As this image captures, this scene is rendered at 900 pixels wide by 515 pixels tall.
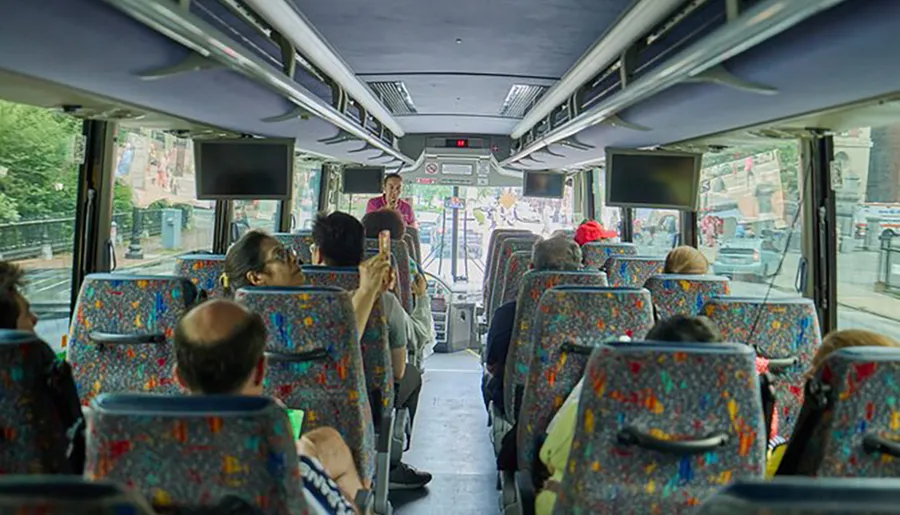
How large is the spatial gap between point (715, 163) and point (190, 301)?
5055 mm

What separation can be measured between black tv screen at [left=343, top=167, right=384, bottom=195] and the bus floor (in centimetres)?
415

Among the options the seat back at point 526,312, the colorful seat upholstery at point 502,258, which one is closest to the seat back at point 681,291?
the seat back at point 526,312

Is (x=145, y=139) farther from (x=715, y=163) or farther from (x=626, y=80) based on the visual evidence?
(x=715, y=163)

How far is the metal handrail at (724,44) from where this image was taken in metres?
2.12

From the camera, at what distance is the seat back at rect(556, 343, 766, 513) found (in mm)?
1736

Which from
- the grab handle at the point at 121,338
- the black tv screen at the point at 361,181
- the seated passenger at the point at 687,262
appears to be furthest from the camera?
the black tv screen at the point at 361,181

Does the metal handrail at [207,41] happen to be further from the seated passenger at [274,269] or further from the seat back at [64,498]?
the seat back at [64,498]

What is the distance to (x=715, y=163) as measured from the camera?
21.7 ft

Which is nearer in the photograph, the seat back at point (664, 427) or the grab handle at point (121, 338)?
the seat back at point (664, 427)

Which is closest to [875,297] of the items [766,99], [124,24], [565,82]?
[766,99]

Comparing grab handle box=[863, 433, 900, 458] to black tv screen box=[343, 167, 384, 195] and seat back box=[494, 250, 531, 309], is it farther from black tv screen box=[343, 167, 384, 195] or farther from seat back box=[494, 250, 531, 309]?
black tv screen box=[343, 167, 384, 195]

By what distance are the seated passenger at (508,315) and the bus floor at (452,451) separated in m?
0.63

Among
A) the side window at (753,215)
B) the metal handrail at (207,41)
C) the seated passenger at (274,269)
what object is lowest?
the seated passenger at (274,269)

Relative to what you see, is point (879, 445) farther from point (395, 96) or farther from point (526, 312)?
point (395, 96)
